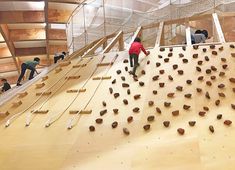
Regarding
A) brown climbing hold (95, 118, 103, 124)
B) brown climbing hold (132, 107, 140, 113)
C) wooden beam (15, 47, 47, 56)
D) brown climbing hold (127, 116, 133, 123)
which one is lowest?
brown climbing hold (95, 118, 103, 124)

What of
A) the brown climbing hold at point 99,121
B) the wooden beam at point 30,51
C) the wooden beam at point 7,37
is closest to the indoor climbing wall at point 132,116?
the brown climbing hold at point 99,121

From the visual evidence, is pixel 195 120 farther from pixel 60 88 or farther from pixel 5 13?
pixel 5 13

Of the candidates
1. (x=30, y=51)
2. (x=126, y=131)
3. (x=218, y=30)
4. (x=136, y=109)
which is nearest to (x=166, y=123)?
(x=126, y=131)

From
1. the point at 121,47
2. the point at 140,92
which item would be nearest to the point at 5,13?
the point at 121,47

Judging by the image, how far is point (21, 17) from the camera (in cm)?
1294

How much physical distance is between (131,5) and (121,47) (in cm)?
170

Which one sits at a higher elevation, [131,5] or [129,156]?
[131,5]

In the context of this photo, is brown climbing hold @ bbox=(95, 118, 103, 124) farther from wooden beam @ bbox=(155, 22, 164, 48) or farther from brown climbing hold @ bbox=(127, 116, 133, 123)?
wooden beam @ bbox=(155, 22, 164, 48)

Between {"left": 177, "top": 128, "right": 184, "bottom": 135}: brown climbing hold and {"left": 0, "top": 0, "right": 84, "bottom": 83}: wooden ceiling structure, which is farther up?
{"left": 0, "top": 0, "right": 84, "bottom": 83}: wooden ceiling structure

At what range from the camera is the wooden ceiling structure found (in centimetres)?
1272

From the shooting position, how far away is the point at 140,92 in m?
5.35

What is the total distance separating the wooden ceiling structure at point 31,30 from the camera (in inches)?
501

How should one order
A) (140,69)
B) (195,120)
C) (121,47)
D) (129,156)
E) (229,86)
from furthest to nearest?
(121,47)
(140,69)
(229,86)
(195,120)
(129,156)

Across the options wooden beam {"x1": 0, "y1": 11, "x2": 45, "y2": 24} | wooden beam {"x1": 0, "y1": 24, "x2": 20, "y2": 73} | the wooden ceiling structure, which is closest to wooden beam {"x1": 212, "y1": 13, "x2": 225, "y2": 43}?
the wooden ceiling structure
